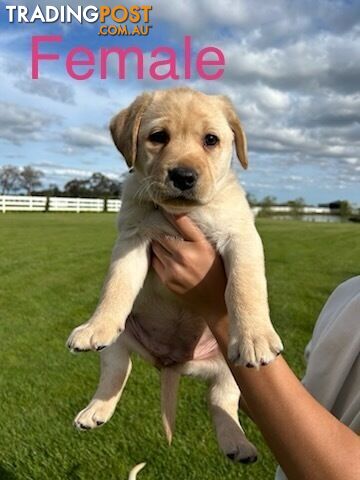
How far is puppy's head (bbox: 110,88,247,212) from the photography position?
234 cm

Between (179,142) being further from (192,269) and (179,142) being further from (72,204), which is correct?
(72,204)

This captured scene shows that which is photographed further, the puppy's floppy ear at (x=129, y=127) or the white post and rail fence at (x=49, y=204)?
the white post and rail fence at (x=49, y=204)

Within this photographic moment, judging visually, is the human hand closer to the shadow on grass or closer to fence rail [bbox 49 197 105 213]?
the shadow on grass

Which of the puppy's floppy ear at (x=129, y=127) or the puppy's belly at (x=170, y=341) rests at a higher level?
the puppy's floppy ear at (x=129, y=127)

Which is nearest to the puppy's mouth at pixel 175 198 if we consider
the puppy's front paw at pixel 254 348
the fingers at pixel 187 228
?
the fingers at pixel 187 228

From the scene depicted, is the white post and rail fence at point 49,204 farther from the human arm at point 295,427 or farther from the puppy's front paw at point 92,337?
the human arm at point 295,427

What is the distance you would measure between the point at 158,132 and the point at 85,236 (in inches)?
726

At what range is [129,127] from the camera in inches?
105

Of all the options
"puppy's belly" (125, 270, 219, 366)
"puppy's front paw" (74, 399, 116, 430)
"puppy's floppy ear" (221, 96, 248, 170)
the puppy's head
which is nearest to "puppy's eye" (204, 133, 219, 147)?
the puppy's head

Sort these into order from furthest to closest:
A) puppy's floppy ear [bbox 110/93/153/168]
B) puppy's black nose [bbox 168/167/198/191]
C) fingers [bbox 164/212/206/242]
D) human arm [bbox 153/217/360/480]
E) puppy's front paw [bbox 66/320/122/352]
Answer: puppy's floppy ear [bbox 110/93/153/168]
fingers [bbox 164/212/206/242]
puppy's black nose [bbox 168/167/198/191]
puppy's front paw [bbox 66/320/122/352]
human arm [bbox 153/217/360/480]

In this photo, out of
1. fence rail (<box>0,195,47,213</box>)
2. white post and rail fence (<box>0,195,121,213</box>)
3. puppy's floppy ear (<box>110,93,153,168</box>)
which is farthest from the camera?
white post and rail fence (<box>0,195,121,213</box>)

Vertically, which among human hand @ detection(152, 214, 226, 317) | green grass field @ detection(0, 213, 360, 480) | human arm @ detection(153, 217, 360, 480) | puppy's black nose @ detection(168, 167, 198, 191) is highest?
puppy's black nose @ detection(168, 167, 198, 191)

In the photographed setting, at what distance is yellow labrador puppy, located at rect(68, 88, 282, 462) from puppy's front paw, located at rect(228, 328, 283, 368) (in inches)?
3.1

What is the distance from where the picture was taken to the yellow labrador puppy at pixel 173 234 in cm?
233
